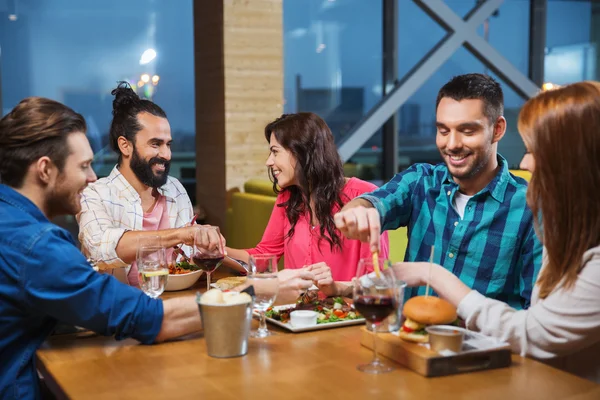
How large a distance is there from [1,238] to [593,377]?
1556 millimetres

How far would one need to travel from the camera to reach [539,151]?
1.68 metres

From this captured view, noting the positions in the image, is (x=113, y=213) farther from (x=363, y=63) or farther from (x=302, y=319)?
(x=363, y=63)

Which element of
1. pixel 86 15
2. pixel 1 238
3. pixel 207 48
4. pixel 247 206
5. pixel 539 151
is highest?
pixel 86 15


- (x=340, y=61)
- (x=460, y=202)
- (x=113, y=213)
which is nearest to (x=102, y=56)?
(x=340, y=61)

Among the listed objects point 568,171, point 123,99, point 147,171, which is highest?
point 123,99

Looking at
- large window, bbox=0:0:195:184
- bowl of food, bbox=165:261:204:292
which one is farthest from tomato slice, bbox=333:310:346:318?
large window, bbox=0:0:195:184

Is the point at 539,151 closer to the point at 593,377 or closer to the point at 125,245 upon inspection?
the point at 593,377

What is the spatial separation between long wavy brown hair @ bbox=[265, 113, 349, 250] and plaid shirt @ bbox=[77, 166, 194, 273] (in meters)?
0.52

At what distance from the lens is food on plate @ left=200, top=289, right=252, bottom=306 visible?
172 centimetres

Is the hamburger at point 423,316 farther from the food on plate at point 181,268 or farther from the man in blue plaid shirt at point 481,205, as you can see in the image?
the food on plate at point 181,268

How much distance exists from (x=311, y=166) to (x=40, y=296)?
173 cm

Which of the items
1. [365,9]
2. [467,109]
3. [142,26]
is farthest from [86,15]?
[467,109]

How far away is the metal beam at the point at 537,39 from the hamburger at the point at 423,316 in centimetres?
769

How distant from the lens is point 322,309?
208 centimetres
